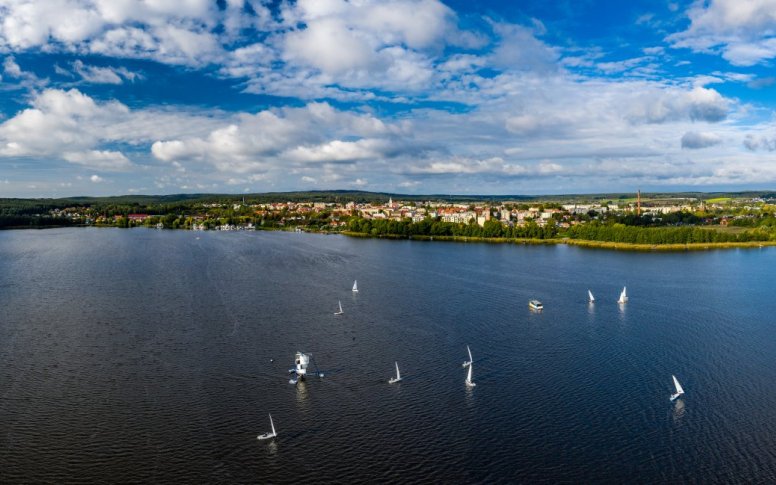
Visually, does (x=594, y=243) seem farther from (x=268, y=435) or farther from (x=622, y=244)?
(x=268, y=435)

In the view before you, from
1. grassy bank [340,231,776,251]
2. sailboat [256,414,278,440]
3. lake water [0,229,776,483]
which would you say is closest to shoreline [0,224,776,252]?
grassy bank [340,231,776,251]

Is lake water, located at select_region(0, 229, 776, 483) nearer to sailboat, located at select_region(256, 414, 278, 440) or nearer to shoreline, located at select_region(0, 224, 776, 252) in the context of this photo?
sailboat, located at select_region(256, 414, 278, 440)

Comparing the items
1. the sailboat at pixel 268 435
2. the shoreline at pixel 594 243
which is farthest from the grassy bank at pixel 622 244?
the sailboat at pixel 268 435

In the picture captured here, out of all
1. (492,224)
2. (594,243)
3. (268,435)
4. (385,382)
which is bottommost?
(268,435)

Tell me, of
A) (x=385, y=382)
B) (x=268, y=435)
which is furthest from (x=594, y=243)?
Answer: (x=268, y=435)

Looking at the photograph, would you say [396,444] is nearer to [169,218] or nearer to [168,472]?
[168,472]

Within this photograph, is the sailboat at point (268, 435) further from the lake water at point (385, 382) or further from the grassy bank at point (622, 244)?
the grassy bank at point (622, 244)

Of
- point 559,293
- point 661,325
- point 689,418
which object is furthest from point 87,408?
point 559,293

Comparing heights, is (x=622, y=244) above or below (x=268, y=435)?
above
